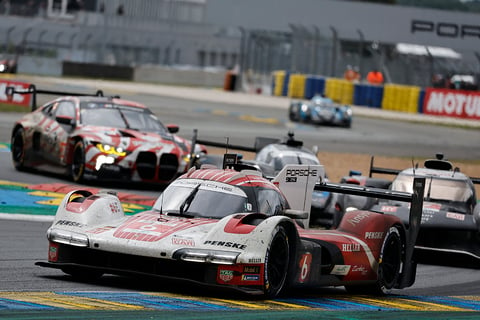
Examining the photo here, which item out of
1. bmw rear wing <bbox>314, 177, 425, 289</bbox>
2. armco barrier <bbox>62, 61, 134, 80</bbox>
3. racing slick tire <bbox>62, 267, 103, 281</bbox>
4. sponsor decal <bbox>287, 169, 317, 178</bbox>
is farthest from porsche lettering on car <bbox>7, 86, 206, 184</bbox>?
armco barrier <bbox>62, 61, 134, 80</bbox>

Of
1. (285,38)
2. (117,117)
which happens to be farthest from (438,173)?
(285,38)

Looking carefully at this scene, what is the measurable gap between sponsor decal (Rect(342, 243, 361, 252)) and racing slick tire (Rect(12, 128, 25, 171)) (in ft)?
36.9

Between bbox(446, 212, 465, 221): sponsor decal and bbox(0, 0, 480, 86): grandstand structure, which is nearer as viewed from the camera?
bbox(446, 212, 465, 221): sponsor decal

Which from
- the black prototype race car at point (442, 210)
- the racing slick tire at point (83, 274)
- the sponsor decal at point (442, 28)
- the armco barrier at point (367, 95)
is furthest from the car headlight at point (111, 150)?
the sponsor decal at point (442, 28)

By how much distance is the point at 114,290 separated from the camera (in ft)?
30.8

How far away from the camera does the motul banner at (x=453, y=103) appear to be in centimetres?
5025

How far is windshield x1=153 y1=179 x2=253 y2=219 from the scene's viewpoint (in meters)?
10.1

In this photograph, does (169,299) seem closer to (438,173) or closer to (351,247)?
(351,247)

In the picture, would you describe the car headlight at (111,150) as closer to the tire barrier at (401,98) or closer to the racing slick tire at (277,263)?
the racing slick tire at (277,263)

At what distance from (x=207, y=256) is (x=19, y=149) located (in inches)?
495

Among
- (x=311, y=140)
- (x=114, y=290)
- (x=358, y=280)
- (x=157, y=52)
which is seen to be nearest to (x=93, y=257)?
(x=114, y=290)

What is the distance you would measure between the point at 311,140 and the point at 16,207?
19.8 meters

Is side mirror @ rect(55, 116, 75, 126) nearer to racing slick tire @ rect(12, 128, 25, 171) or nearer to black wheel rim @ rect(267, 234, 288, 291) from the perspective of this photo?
racing slick tire @ rect(12, 128, 25, 171)

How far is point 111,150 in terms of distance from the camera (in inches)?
755
